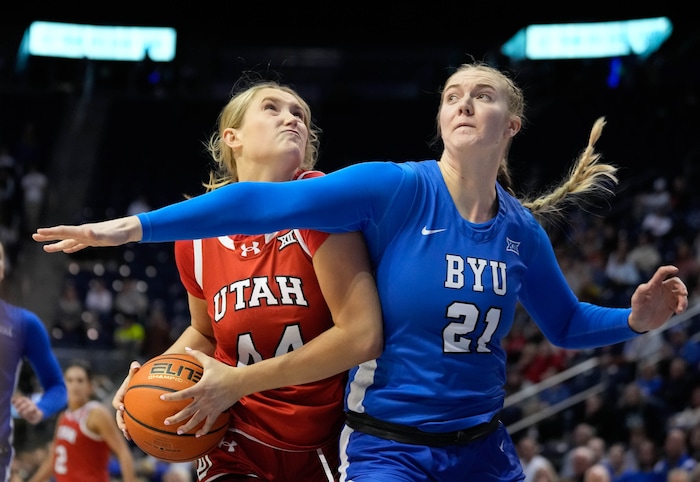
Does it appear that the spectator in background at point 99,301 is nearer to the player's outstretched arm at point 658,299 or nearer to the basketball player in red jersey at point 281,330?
the basketball player in red jersey at point 281,330

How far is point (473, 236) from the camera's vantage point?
9.77 feet

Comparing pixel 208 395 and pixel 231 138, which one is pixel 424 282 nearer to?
pixel 208 395

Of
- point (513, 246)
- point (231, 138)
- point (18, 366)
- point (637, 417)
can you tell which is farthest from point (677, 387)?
point (231, 138)

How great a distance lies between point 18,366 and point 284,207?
9.84 feet

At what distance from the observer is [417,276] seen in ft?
9.43

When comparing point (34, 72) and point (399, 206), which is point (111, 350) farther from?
point (399, 206)

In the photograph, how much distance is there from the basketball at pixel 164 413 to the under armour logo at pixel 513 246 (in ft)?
3.53

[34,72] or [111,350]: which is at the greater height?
[34,72]

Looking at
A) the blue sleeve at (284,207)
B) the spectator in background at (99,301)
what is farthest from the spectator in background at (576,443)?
the spectator in background at (99,301)

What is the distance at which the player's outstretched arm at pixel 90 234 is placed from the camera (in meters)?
2.50

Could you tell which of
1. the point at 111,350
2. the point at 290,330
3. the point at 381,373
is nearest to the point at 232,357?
the point at 290,330

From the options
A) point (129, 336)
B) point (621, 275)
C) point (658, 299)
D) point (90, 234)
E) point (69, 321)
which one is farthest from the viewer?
point (69, 321)

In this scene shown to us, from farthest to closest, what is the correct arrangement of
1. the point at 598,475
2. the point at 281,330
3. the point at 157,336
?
the point at 157,336
the point at 598,475
the point at 281,330

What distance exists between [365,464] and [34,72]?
1986 centimetres
